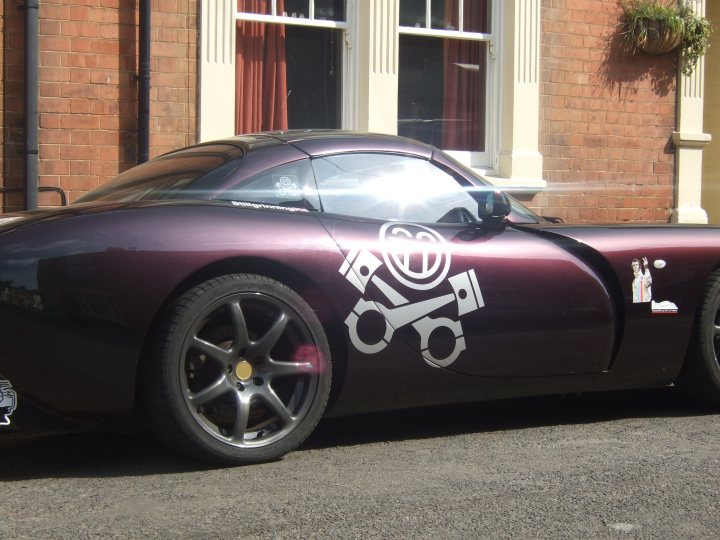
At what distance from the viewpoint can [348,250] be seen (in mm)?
3908

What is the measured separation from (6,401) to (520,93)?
22.8 ft

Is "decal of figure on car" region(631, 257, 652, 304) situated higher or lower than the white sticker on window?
lower

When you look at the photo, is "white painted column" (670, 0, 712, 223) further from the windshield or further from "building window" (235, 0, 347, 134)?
the windshield

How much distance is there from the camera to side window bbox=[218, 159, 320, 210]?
4004mm

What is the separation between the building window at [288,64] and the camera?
8641mm

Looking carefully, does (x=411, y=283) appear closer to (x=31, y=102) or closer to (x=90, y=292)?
(x=90, y=292)

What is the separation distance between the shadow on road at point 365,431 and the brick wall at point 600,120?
4.65 meters

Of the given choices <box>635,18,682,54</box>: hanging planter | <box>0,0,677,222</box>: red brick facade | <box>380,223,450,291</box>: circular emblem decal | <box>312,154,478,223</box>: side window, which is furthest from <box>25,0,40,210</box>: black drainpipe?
<box>635,18,682,54</box>: hanging planter

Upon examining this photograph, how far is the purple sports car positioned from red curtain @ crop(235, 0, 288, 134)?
4.18 metres

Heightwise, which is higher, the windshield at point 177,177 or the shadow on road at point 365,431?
the windshield at point 177,177

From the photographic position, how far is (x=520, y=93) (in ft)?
31.3

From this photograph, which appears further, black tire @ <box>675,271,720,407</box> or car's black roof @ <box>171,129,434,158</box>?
black tire @ <box>675,271,720,407</box>

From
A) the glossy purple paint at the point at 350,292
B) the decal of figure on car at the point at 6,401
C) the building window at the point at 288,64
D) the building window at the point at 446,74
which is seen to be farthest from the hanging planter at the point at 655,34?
the decal of figure on car at the point at 6,401

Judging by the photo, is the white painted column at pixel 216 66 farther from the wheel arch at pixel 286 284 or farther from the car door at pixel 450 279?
the wheel arch at pixel 286 284
